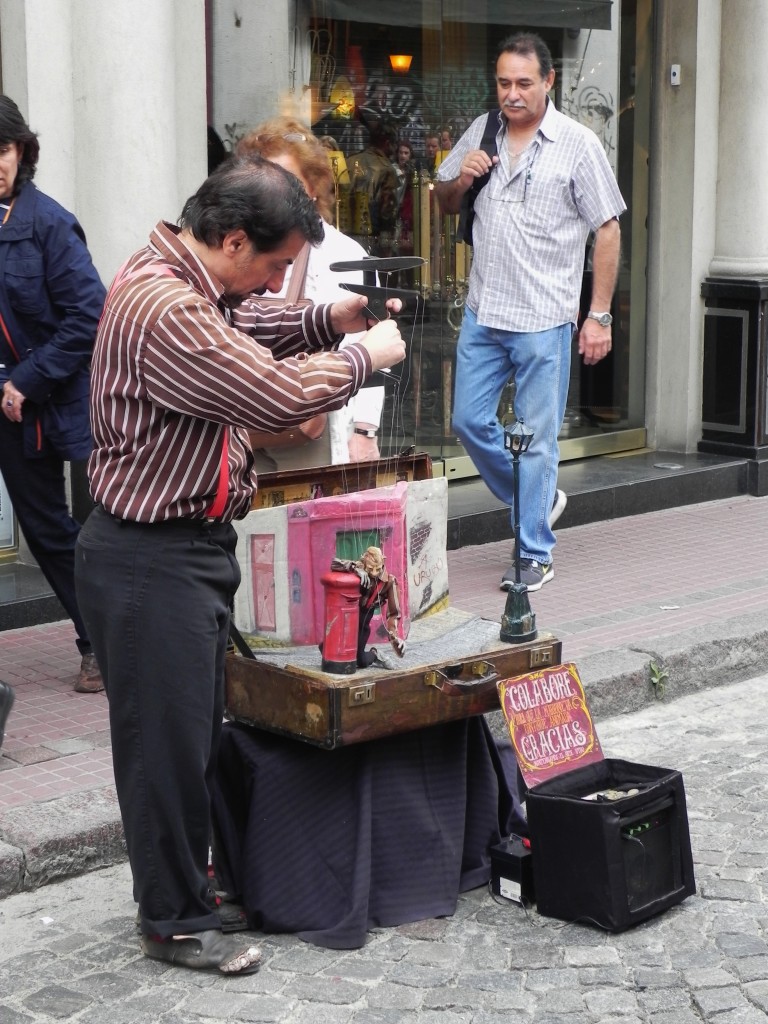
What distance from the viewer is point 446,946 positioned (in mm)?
3725

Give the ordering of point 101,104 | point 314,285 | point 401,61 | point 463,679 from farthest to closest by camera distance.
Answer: point 401,61 → point 101,104 → point 314,285 → point 463,679

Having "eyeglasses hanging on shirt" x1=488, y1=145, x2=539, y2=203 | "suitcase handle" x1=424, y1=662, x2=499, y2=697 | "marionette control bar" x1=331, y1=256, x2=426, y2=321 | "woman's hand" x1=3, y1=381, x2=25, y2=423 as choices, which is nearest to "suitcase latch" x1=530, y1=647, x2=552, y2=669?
"suitcase handle" x1=424, y1=662, x2=499, y2=697

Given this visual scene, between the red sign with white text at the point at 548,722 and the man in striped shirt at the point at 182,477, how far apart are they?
83 centimetres

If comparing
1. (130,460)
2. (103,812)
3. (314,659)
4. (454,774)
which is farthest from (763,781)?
(130,460)

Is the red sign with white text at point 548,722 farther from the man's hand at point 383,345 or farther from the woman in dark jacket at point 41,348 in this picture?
the woman in dark jacket at point 41,348

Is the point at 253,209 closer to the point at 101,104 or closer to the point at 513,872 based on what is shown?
the point at 513,872

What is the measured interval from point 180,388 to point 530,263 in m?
3.59

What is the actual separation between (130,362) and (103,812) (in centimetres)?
152

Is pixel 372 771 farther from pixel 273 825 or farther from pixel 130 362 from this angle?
pixel 130 362

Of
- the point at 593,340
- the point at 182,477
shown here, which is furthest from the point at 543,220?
the point at 182,477

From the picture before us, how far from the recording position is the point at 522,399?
6.61 metres

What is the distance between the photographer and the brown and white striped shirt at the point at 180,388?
3.16m

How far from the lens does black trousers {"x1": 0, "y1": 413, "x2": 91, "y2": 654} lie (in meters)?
5.07

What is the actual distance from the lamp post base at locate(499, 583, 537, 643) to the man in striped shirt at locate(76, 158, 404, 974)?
880 mm
